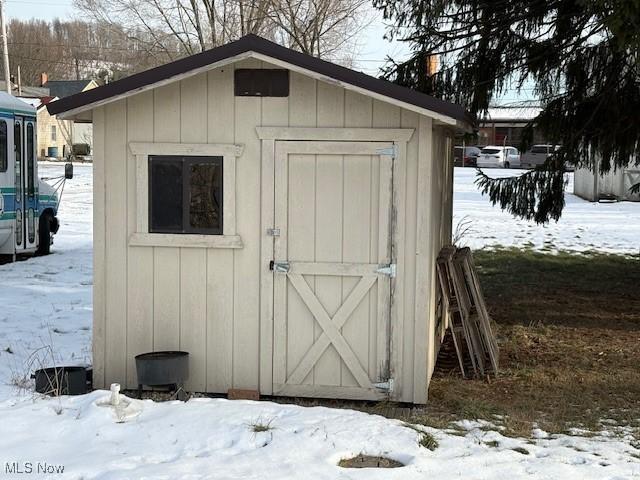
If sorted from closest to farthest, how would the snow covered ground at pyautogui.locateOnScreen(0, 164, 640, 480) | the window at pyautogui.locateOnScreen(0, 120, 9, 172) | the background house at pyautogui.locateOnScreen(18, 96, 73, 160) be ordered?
1. the snow covered ground at pyautogui.locateOnScreen(0, 164, 640, 480)
2. the window at pyautogui.locateOnScreen(0, 120, 9, 172)
3. the background house at pyautogui.locateOnScreen(18, 96, 73, 160)

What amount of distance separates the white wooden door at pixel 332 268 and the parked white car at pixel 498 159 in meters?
45.0

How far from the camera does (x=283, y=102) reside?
741 cm

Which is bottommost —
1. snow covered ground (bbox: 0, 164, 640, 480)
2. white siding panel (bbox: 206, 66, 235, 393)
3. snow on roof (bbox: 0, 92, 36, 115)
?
snow covered ground (bbox: 0, 164, 640, 480)

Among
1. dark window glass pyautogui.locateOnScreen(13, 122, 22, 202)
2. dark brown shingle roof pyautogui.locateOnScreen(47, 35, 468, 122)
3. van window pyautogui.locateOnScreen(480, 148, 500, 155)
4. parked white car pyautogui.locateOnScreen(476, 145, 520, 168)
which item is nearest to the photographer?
dark brown shingle roof pyautogui.locateOnScreen(47, 35, 468, 122)

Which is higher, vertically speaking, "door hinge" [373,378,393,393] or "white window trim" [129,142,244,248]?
"white window trim" [129,142,244,248]

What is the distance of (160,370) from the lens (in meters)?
7.19

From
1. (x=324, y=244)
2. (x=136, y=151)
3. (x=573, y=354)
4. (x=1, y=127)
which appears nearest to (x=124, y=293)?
(x=136, y=151)

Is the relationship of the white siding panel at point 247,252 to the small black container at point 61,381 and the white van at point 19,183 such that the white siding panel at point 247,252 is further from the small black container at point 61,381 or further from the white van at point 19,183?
the white van at point 19,183

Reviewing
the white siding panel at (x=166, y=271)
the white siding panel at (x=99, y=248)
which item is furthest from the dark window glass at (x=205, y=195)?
the white siding panel at (x=99, y=248)

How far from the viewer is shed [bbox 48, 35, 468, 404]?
7.30 meters

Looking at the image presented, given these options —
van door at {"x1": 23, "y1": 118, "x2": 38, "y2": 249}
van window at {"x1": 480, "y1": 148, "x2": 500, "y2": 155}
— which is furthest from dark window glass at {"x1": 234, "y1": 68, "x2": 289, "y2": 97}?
van window at {"x1": 480, "y1": 148, "x2": 500, "y2": 155}

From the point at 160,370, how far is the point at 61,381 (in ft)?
2.55

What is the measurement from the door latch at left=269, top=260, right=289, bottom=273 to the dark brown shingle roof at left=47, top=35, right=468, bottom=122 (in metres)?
1.50

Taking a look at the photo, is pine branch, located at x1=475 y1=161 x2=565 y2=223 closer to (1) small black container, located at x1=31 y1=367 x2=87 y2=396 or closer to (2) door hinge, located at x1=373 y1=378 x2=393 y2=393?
(2) door hinge, located at x1=373 y1=378 x2=393 y2=393
